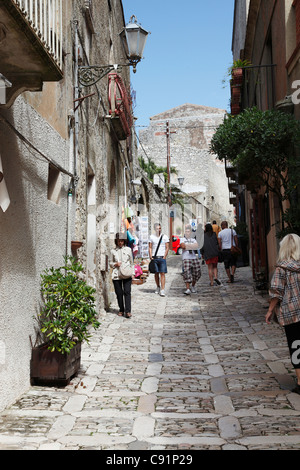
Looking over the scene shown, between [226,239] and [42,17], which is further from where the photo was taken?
[226,239]

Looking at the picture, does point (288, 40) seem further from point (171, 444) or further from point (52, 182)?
point (171, 444)

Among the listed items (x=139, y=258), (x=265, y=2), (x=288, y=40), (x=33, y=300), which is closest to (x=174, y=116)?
(x=139, y=258)

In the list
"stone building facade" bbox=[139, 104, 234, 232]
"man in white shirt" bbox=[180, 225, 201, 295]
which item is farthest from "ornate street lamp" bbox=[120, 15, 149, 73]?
"stone building facade" bbox=[139, 104, 234, 232]

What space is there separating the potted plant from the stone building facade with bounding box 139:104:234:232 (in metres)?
32.2

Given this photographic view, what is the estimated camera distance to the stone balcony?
4.12 meters

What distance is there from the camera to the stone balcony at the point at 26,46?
4121 millimetres

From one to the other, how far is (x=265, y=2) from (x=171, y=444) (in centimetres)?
1072

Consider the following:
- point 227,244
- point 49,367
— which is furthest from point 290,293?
point 227,244

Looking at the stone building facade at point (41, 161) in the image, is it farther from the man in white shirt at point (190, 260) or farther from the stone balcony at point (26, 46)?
the man in white shirt at point (190, 260)

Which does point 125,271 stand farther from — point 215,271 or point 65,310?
point 215,271

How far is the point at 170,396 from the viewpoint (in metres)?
5.44

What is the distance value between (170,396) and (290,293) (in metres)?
1.58

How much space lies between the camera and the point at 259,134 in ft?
27.8

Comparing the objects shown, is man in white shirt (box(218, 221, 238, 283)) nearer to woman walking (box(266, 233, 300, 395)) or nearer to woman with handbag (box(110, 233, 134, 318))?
woman with handbag (box(110, 233, 134, 318))
